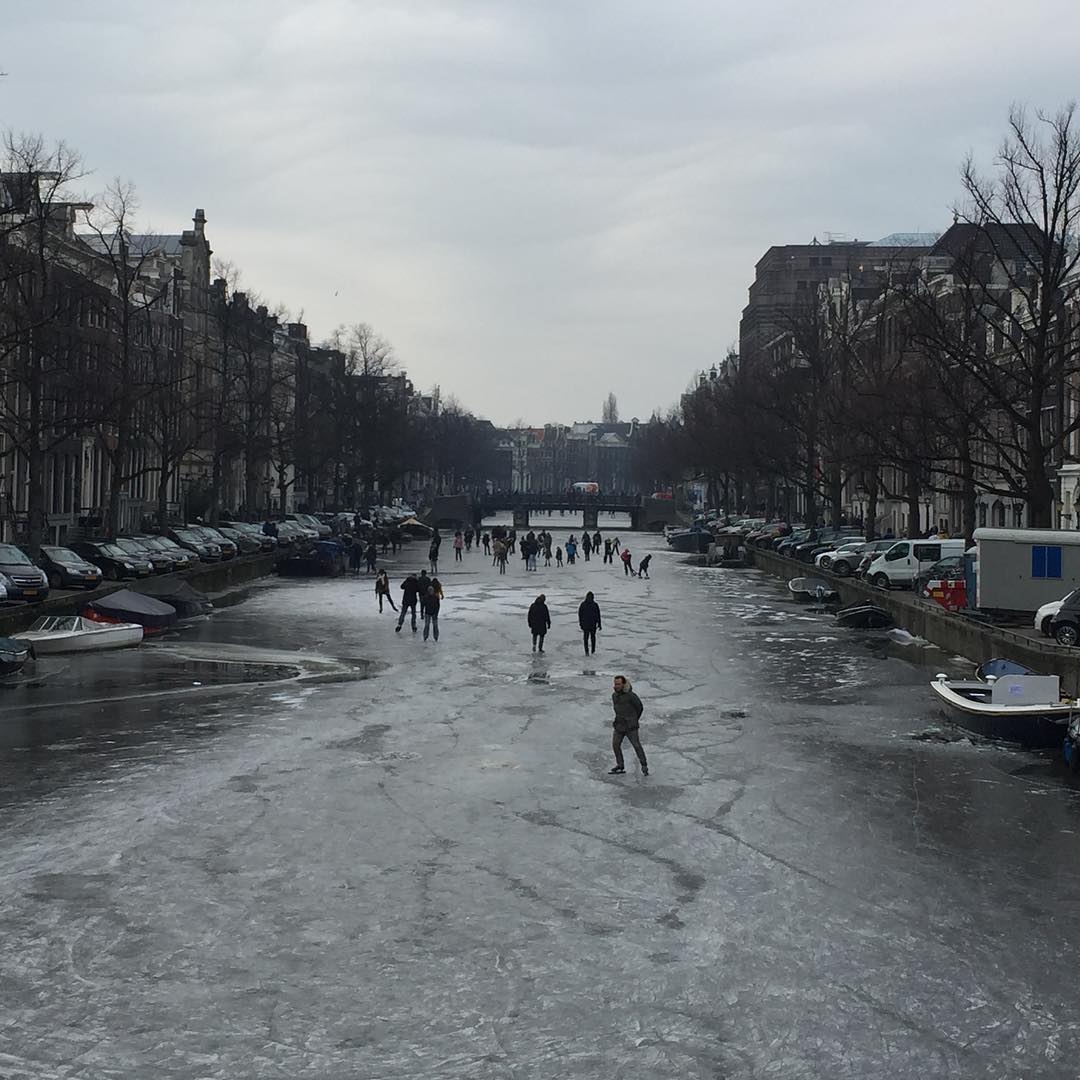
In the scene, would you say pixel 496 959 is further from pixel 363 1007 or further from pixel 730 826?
pixel 730 826

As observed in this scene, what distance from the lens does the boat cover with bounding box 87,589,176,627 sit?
42000 millimetres

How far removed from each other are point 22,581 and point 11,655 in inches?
363

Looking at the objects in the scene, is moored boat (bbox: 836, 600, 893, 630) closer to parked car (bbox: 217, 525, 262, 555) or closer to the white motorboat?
the white motorboat

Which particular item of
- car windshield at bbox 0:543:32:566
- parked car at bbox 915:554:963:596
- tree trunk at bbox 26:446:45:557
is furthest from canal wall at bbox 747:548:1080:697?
tree trunk at bbox 26:446:45:557

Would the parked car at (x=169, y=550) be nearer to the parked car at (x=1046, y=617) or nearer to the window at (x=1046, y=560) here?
the window at (x=1046, y=560)

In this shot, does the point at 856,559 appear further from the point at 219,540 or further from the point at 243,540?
the point at 243,540

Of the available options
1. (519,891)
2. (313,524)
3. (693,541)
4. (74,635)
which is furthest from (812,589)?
(693,541)

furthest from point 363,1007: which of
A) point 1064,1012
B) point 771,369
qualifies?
point 771,369

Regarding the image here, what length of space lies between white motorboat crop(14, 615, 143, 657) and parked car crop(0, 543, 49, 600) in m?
2.03

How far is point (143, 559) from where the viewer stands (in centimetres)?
5638

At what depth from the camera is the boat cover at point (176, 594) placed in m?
48.6

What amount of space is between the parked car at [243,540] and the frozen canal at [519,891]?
152 feet

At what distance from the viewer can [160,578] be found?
50.5m

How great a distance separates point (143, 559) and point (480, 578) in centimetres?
2177
